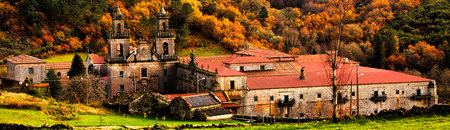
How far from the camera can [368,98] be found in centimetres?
5453

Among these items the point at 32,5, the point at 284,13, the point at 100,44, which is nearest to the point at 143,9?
the point at 100,44

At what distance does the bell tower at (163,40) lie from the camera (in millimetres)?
59250

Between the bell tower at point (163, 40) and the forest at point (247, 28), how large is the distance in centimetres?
2172

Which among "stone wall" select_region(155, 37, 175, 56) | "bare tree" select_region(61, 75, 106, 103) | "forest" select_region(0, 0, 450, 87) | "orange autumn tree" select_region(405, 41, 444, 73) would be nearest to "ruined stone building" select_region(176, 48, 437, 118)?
"stone wall" select_region(155, 37, 175, 56)

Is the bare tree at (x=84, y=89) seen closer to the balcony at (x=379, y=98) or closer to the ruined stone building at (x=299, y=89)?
the ruined stone building at (x=299, y=89)

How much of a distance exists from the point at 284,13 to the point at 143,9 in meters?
44.0

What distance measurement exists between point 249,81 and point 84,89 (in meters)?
19.2

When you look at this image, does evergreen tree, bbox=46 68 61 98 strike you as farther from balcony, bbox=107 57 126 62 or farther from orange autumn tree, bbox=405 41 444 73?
orange autumn tree, bbox=405 41 444 73

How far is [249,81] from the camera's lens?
172 feet

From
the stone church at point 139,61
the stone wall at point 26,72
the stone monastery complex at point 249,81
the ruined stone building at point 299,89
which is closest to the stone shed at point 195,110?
the stone monastery complex at point 249,81

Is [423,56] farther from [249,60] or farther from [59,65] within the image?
[59,65]

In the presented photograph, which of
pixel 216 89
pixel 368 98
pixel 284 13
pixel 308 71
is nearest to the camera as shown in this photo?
pixel 216 89

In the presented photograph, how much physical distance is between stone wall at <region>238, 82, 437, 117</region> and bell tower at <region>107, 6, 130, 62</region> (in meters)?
16.1

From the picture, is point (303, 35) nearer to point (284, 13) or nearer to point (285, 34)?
point (285, 34)
